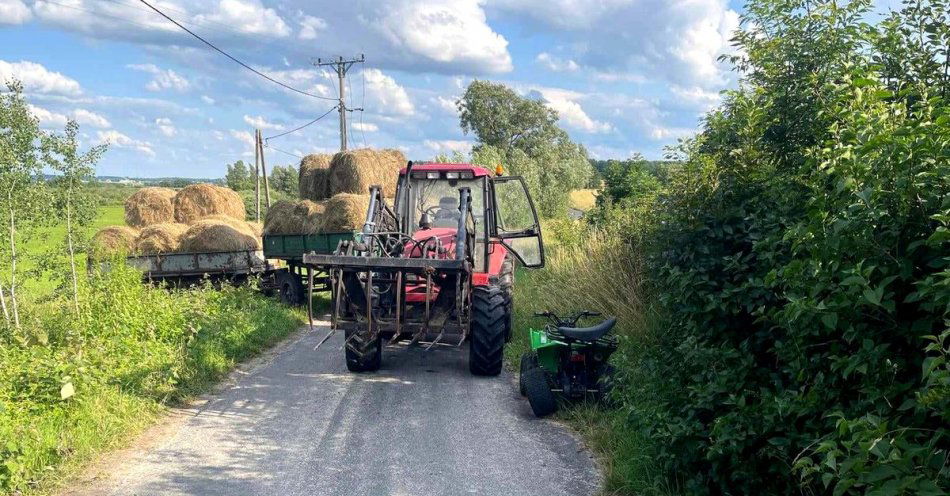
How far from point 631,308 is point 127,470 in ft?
18.0

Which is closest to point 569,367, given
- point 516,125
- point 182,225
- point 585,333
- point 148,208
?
point 585,333

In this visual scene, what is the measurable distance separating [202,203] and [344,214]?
5428 mm

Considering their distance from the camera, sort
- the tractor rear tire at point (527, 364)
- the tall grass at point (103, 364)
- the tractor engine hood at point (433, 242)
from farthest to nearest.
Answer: the tractor engine hood at point (433, 242) → the tractor rear tire at point (527, 364) → the tall grass at point (103, 364)

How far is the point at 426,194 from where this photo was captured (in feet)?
32.7

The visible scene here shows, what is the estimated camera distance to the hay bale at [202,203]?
17.0m

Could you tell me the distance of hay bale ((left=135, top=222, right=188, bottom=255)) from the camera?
45.8 ft

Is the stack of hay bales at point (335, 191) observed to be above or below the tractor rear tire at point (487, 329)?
above

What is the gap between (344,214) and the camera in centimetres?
1345

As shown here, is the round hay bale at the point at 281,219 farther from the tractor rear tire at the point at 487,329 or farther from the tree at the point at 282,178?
the tree at the point at 282,178

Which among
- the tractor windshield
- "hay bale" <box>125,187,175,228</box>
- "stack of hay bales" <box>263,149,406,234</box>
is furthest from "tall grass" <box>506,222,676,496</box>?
"hay bale" <box>125,187,175,228</box>

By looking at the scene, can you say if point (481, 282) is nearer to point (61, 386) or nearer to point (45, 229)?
point (61, 386)

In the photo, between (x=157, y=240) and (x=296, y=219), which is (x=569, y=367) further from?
(x=157, y=240)

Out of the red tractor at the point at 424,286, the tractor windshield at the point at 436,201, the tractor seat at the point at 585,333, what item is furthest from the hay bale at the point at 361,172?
the tractor seat at the point at 585,333

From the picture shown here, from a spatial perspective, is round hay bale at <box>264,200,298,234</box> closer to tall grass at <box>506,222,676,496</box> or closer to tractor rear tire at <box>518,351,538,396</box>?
tall grass at <box>506,222,676,496</box>
